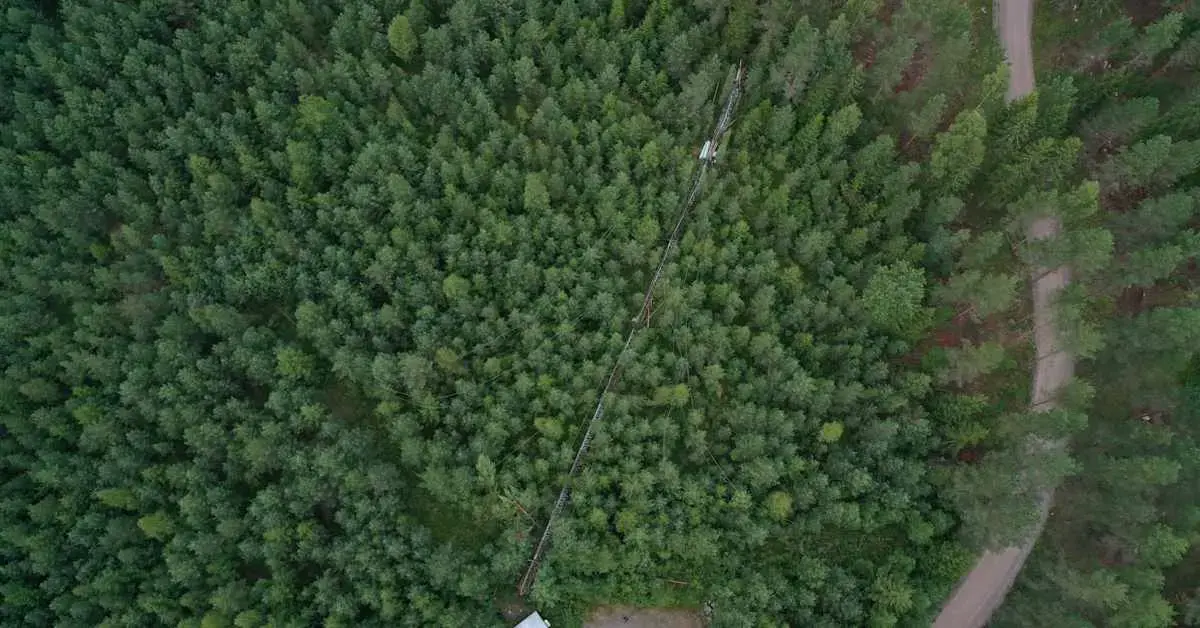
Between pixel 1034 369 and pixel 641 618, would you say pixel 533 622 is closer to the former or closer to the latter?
pixel 641 618

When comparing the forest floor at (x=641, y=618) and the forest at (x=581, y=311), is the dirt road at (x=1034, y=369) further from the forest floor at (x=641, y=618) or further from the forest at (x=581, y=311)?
the forest floor at (x=641, y=618)

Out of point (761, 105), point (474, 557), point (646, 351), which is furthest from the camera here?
point (761, 105)

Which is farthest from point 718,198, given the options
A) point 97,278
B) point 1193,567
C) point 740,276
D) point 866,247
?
point 97,278

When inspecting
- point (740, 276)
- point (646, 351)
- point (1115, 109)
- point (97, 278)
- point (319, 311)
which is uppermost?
point (1115, 109)

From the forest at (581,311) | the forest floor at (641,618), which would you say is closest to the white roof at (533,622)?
the forest at (581,311)

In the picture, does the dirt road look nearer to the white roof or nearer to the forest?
the forest

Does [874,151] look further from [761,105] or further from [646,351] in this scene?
[646,351]
